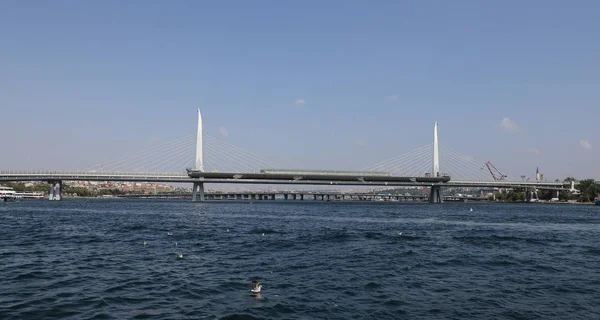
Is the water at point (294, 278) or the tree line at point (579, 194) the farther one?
the tree line at point (579, 194)

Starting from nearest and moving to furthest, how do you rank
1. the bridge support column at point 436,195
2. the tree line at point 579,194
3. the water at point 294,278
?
1. the water at point 294,278
2. the bridge support column at point 436,195
3. the tree line at point 579,194

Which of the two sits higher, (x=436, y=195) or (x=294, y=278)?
(x=294, y=278)

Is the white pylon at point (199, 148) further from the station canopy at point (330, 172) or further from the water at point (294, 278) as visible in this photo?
the water at point (294, 278)

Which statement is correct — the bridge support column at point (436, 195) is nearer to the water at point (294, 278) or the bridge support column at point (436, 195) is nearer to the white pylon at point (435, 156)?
the white pylon at point (435, 156)

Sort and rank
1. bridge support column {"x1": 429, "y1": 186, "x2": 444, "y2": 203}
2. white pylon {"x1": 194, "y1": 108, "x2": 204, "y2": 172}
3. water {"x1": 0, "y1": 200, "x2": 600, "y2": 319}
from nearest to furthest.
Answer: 1. water {"x1": 0, "y1": 200, "x2": 600, "y2": 319}
2. white pylon {"x1": 194, "y1": 108, "x2": 204, "y2": 172}
3. bridge support column {"x1": 429, "y1": 186, "x2": 444, "y2": 203}

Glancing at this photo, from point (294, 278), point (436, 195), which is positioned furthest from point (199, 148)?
point (294, 278)

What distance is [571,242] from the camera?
35.0 m

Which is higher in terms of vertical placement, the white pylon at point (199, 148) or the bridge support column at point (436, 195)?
the white pylon at point (199, 148)

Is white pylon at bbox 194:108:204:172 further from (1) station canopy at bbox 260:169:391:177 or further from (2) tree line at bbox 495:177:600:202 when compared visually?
(2) tree line at bbox 495:177:600:202

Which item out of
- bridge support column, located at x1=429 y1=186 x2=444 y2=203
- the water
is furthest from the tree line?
the water

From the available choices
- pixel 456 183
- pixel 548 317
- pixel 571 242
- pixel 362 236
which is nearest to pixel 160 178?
pixel 456 183

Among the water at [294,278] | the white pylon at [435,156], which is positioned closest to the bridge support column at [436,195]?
the white pylon at [435,156]

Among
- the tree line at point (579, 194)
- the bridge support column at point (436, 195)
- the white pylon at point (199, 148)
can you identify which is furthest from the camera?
the tree line at point (579, 194)

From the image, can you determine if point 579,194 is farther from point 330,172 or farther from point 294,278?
point 294,278
